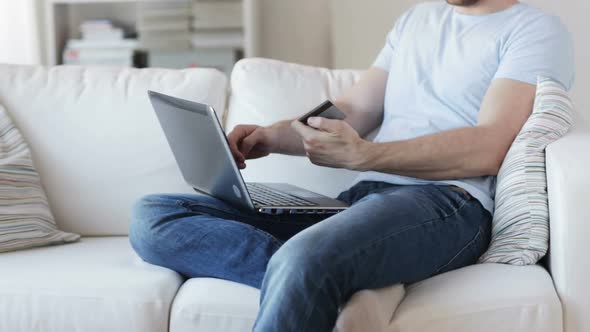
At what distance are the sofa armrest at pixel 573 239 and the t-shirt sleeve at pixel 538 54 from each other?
0.91ft

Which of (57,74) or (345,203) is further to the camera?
(57,74)

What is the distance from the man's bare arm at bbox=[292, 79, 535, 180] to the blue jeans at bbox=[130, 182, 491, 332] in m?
0.05

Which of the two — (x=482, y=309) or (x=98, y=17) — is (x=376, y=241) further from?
(x=98, y=17)

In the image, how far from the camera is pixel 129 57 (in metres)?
3.47

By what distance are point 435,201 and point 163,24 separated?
6.85 ft

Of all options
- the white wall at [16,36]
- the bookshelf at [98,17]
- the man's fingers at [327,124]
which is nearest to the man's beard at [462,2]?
the man's fingers at [327,124]

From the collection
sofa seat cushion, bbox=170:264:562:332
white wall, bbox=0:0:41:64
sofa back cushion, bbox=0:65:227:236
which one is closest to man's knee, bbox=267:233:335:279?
sofa seat cushion, bbox=170:264:562:332

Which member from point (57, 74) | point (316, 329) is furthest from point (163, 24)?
point (316, 329)

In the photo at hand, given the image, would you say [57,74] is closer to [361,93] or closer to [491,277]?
[361,93]

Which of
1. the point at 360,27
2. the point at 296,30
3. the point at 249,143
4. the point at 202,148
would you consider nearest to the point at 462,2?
the point at 249,143

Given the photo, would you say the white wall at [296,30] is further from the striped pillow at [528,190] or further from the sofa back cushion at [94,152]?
the striped pillow at [528,190]

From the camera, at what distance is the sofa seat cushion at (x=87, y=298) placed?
1.59 m

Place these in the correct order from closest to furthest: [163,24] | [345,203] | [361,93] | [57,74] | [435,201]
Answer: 1. [435,201]
2. [345,203]
3. [361,93]
4. [57,74]
5. [163,24]

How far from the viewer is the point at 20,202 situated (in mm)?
1993
